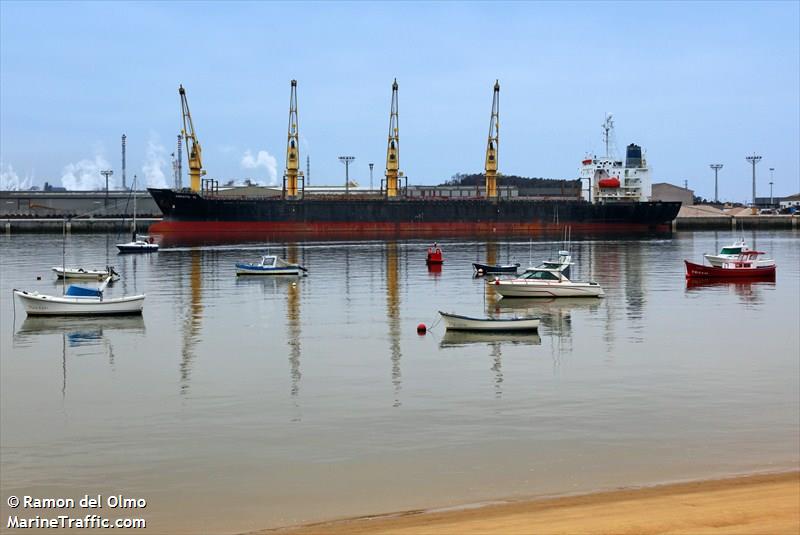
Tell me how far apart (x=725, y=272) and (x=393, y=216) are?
91616 mm

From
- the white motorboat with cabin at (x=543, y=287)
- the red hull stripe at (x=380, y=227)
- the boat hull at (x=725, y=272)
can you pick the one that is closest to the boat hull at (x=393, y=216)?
the red hull stripe at (x=380, y=227)

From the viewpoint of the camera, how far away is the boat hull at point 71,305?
4209 cm

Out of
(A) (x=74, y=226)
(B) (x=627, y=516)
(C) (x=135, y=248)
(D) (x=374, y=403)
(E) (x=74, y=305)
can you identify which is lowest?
(D) (x=374, y=403)

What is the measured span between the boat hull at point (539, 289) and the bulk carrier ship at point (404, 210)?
94.0 metres

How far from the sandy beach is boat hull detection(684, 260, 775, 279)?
4725cm

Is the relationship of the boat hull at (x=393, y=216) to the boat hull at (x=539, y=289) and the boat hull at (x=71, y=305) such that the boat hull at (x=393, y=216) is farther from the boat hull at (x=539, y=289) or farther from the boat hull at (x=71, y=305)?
the boat hull at (x=71, y=305)

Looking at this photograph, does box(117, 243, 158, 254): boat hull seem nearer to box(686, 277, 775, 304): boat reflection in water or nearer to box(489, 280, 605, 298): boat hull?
box(686, 277, 775, 304): boat reflection in water

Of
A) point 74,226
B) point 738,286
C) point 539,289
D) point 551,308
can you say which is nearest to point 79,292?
point 551,308

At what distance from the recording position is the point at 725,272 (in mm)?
63906

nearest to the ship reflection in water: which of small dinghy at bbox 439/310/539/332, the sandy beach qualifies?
small dinghy at bbox 439/310/539/332

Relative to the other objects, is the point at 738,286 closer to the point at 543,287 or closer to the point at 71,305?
the point at 543,287

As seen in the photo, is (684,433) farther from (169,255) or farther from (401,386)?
(169,255)

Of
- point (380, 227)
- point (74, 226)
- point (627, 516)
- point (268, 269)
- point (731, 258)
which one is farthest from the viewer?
point (74, 226)

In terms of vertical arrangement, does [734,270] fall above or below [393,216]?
below
